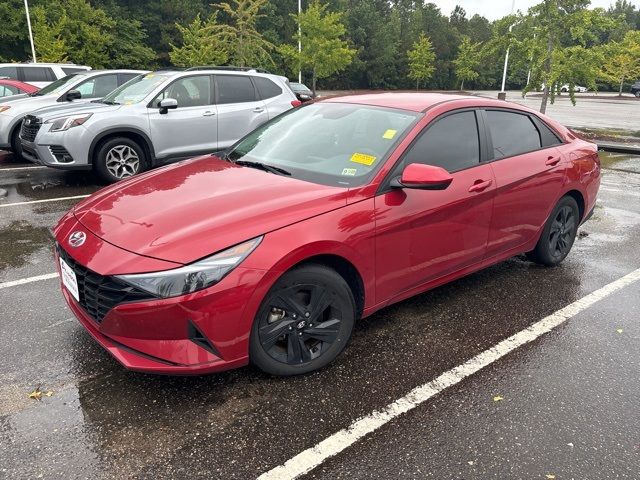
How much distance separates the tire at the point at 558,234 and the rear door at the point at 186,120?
17.7 feet

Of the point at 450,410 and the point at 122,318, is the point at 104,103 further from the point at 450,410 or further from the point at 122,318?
the point at 450,410

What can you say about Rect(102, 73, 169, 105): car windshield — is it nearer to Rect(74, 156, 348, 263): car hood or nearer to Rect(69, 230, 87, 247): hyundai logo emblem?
Rect(74, 156, 348, 263): car hood

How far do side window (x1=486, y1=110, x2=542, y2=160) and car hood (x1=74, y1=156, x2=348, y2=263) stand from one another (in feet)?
5.44

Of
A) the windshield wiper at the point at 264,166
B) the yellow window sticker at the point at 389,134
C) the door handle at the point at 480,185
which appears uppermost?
the yellow window sticker at the point at 389,134

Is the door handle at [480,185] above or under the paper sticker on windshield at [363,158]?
under

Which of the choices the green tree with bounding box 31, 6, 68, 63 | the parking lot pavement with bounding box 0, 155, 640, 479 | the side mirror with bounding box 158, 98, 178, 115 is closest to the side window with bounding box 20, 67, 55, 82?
the side mirror with bounding box 158, 98, 178, 115

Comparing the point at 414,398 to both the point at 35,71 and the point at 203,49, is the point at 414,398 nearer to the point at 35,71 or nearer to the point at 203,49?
the point at 35,71

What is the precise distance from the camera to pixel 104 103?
321 inches

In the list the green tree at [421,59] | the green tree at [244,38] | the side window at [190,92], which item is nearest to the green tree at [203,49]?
the green tree at [244,38]

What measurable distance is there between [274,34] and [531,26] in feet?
146

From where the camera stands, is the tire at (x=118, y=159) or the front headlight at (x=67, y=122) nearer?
the front headlight at (x=67, y=122)

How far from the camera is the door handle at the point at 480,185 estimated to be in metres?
Result: 3.68

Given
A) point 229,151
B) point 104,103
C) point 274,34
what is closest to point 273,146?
point 229,151

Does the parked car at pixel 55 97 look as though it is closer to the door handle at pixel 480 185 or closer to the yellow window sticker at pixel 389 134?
the yellow window sticker at pixel 389 134
